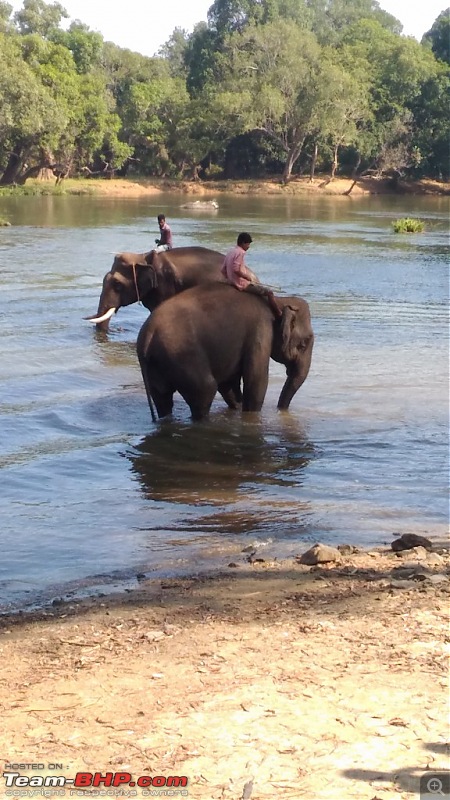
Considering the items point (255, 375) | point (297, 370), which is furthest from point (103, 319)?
point (255, 375)

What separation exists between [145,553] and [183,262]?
23.1 ft

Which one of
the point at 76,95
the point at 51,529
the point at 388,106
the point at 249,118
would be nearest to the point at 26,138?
the point at 76,95

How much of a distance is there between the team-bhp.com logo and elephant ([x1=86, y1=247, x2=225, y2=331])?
31.8 ft

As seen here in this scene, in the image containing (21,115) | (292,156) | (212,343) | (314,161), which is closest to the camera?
(212,343)

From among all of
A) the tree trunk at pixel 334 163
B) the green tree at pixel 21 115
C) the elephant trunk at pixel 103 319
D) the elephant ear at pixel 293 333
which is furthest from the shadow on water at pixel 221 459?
the tree trunk at pixel 334 163

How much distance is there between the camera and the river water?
288 inches

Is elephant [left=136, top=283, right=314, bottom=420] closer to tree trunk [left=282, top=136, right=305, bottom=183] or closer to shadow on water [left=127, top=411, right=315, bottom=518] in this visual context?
shadow on water [left=127, top=411, right=315, bottom=518]

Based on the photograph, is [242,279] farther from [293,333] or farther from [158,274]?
[158,274]

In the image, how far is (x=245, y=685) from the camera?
4656 mm

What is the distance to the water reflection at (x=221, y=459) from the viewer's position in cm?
884

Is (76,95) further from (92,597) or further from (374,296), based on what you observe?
(92,597)

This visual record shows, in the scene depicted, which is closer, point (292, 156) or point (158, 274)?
point (158, 274)

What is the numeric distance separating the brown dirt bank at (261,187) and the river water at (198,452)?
4537cm

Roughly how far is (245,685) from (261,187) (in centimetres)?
6768
